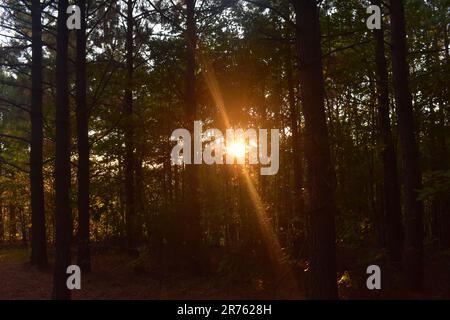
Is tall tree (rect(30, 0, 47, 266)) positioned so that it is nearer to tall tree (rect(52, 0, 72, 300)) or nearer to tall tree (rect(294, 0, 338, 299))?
tall tree (rect(52, 0, 72, 300))

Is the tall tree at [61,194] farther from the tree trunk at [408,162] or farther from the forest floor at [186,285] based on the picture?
the tree trunk at [408,162]

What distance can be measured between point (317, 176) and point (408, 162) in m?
4.75

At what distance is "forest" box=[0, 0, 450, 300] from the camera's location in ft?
28.6

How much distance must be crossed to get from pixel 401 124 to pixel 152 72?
8163 mm

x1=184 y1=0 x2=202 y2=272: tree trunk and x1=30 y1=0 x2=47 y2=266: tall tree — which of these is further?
x1=30 y1=0 x2=47 y2=266: tall tree

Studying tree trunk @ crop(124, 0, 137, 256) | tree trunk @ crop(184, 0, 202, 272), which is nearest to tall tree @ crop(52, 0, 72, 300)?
tree trunk @ crop(184, 0, 202, 272)

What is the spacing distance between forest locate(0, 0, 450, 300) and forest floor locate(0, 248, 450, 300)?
58 mm

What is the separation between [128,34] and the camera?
15617 millimetres

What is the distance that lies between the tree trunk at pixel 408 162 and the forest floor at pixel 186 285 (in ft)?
2.33

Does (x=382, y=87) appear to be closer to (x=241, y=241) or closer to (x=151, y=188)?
(x=241, y=241)

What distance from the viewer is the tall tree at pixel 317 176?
21.2ft

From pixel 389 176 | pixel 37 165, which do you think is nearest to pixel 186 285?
pixel 389 176
